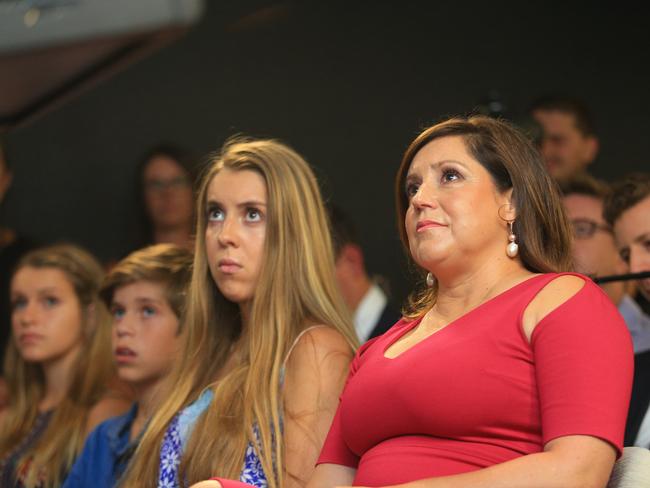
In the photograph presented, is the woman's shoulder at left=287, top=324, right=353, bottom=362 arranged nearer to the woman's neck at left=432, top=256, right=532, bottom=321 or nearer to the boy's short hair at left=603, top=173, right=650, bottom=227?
the woman's neck at left=432, top=256, right=532, bottom=321

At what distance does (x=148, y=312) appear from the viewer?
3.29 meters

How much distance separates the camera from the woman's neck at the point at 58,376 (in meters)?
3.70

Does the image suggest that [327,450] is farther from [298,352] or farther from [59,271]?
[59,271]

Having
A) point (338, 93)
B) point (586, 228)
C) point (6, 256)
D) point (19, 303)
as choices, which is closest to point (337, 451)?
point (586, 228)

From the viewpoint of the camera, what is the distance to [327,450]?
88.0 inches

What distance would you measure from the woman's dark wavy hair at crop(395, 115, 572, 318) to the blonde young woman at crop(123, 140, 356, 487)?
23.2 inches

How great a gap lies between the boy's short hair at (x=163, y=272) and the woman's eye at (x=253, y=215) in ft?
1.79

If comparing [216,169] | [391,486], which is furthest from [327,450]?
[216,169]

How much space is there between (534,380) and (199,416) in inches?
37.5

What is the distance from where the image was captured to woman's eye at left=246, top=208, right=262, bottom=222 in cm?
274

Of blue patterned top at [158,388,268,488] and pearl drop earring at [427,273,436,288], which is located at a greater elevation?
pearl drop earring at [427,273,436,288]

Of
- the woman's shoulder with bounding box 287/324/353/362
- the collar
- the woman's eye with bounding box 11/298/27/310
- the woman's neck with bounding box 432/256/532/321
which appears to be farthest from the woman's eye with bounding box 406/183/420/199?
the woman's eye with bounding box 11/298/27/310

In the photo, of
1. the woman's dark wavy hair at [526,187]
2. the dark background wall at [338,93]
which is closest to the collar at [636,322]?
the woman's dark wavy hair at [526,187]

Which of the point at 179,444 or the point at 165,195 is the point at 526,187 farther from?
the point at 165,195
